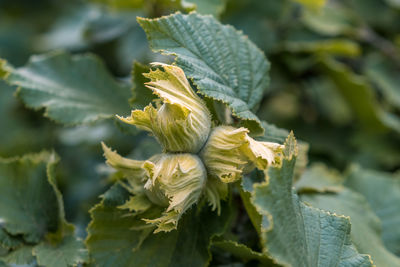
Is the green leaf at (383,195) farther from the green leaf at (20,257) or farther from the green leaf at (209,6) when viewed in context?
the green leaf at (20,257)

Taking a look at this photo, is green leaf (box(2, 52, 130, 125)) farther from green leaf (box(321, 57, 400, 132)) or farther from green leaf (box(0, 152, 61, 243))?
green leaf (box(321, 57, 400, 132))

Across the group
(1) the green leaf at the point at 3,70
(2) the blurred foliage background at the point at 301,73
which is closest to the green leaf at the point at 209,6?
(2) the blurred foliage background at the point at 301,73

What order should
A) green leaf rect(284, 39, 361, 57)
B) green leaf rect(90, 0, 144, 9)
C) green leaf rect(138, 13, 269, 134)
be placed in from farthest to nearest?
green leaf rect(284, 39, 361, 57) < green leaf rect(90, 0, 144, 9) < green leaf rect(138, 13, 269, 134)

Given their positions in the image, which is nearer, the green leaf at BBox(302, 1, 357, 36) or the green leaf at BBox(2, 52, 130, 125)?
the green leaf at BBox(2, 52, 130, 125)

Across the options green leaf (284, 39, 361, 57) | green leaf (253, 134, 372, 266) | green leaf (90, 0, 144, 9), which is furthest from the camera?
green leaf (284, 39, 361, 57)

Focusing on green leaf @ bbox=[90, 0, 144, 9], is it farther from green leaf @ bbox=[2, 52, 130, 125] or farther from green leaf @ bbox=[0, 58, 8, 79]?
green leaf @ bbox=[0, 58, 8, 79]

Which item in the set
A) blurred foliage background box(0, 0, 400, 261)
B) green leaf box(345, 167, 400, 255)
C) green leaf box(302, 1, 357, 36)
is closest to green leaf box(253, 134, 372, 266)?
green leaf box(345, 167, 400, 255)

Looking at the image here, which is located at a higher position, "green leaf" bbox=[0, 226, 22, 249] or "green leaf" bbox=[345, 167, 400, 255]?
"green leaf" bbox=[345, 167, 400, 255]

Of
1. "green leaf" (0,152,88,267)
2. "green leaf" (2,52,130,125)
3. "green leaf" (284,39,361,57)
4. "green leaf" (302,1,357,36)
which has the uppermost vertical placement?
"green leaf" (302,1,357,36)
